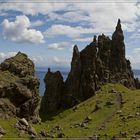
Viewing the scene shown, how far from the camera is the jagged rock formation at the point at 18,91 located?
130 meters

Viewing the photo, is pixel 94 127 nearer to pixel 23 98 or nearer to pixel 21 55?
pixel 21 55

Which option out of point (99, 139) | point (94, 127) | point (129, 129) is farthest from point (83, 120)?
point (99, 139)

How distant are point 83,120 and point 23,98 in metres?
69.3

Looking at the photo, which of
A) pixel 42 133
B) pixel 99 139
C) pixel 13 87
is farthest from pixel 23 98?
pixel 99 139

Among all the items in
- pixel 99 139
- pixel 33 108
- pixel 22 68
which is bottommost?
pixel 99 139

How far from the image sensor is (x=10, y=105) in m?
130

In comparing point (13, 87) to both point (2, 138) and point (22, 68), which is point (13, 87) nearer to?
point (22, 68)

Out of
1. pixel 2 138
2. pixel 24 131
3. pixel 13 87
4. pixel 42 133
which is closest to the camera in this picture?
pixel 2 138

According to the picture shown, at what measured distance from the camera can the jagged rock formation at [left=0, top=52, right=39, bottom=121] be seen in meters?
130

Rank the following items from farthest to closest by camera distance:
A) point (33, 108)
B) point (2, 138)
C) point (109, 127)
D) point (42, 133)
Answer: point (109, 127)
point (33, 108)
point (42, 133)
point (2, 138)

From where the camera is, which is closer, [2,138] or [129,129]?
[2,138]

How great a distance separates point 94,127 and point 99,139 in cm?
3451

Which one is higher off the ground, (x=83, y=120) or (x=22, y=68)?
(x=22, y=68)

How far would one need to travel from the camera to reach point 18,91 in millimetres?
132125
